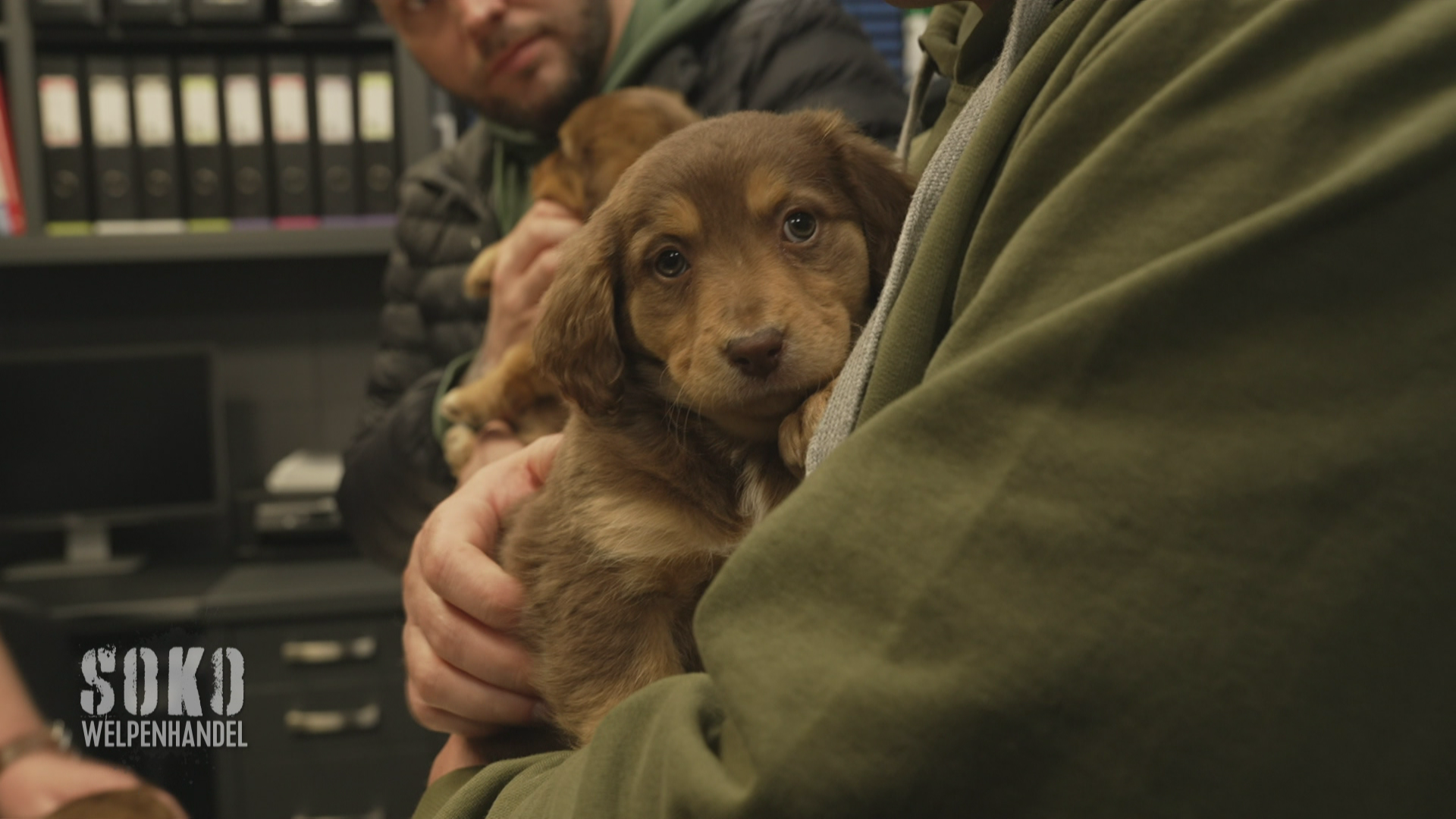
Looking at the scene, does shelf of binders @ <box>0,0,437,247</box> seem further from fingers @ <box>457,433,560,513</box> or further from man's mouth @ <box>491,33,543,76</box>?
fingers @ <box>457,433,560,513</box>

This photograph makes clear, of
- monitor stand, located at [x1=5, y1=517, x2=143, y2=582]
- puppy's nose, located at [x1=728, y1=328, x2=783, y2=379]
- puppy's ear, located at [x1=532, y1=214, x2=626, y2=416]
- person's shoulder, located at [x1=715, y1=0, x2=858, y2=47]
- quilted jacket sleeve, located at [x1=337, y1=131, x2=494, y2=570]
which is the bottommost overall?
monitor stand, located at [x1=5, y1=517, x2=143, y2=582]

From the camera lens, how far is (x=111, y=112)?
4.06m

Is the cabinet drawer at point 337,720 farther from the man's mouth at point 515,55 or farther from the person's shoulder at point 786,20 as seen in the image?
the person's shoulder at point 786,20

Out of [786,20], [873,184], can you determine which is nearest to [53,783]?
[873,184]

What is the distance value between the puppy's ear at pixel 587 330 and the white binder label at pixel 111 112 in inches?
134

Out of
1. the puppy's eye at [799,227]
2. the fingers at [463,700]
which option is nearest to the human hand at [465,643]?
the fingers at [463,700]

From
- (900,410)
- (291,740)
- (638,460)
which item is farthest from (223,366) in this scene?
(900,410)

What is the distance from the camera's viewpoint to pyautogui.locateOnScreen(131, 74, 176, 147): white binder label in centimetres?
405

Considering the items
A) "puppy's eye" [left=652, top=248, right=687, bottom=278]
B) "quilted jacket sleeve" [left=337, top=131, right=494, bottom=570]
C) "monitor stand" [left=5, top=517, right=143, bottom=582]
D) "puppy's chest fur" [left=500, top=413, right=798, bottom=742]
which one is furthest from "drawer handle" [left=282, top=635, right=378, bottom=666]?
"puppy's eye" [left=652, top=248, right=687, bottom=278]

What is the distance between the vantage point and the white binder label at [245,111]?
13.4ft

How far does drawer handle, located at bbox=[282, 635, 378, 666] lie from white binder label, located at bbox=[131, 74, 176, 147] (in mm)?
1882

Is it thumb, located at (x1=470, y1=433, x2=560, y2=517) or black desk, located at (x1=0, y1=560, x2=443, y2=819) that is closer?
thumb, located at (x1=470, y1=433, x2=560, y2=517)

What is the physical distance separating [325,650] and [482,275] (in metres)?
1.74

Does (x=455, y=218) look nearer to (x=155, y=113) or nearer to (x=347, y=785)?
(x=347, y=785)
